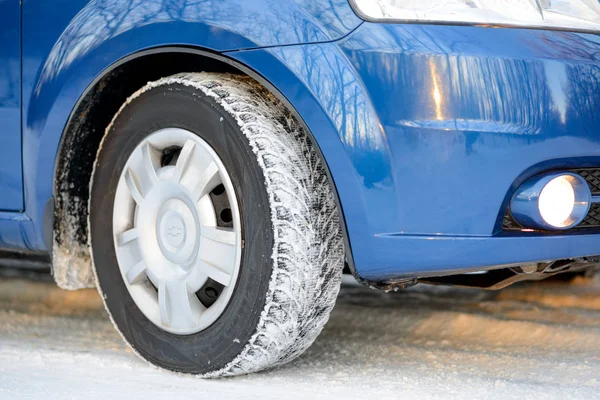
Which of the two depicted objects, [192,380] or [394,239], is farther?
[192,380]

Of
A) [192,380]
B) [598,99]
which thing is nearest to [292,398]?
[192,380]

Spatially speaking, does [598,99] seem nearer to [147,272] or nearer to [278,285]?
[278,285]

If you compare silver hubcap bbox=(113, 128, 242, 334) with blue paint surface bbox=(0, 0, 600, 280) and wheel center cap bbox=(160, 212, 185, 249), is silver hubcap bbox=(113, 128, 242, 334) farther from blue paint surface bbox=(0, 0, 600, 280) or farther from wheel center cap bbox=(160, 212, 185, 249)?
blue paint surface bbox=(0, 0, 600, 280)

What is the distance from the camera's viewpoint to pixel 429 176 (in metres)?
2.04

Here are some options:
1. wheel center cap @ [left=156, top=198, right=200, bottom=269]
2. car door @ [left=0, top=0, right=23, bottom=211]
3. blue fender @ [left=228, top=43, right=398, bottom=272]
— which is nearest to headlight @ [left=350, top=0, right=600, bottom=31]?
blue fender @ [left=228, top=43, right=398, bottom=272]

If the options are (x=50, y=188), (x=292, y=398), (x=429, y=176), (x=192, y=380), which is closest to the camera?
(x=429, y=176)

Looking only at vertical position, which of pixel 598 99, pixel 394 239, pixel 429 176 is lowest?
pixel 394 239

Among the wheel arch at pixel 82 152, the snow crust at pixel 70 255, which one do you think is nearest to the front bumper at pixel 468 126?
the wheel arch at pixel 82 152

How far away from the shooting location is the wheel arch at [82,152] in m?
2.54

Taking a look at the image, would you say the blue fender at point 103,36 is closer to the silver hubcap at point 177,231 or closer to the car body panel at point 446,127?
the car body panel at point 446,127

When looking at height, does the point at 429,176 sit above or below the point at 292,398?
above

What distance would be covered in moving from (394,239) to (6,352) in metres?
1.23

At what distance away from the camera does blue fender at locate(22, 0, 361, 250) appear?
2121 millimetres

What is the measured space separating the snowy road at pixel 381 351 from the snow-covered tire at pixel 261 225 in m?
0.09
